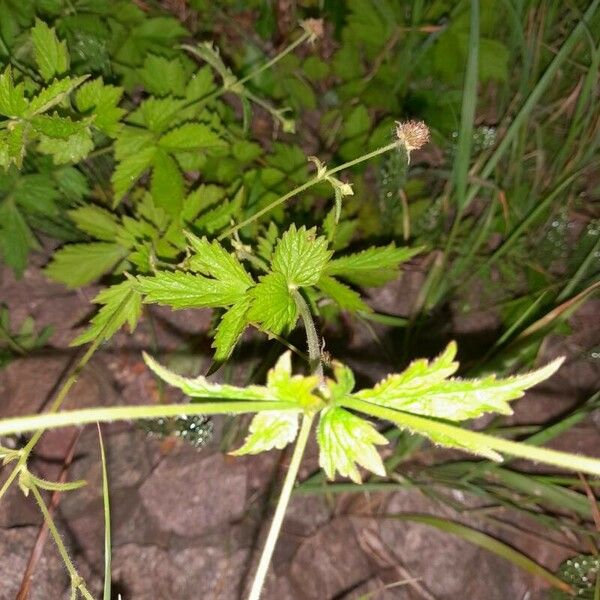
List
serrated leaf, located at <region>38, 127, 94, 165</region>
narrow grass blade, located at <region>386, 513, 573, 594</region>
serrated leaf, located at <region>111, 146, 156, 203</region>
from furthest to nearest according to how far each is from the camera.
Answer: narrow grass blade, located at <region>386, 513, 573, 594</region> < serrated leaf, located at <region>111, 146, 156, 203</region> < serrated leaf, located at <region>38, 127, 94, 165</region>

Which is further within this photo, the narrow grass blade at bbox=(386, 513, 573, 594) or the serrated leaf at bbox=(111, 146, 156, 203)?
the narrow grass blade at bbox=(386, 513, 573, 594)

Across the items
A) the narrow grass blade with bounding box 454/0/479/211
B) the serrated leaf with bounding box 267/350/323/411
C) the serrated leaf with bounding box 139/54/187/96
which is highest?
the narrow grass blade with bounding box 454/0/479/211

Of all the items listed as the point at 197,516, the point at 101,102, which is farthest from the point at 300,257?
the point at 197,516

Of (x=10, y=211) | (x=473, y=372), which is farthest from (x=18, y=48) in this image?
(x=473, y=372)

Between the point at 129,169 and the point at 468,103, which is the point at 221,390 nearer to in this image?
the point at 129,169

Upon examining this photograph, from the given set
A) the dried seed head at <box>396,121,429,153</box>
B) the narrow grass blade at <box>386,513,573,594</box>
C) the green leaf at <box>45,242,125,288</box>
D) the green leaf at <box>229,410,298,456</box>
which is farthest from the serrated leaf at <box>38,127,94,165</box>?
the narrow grass blade at <box>386,513,573,594</box>

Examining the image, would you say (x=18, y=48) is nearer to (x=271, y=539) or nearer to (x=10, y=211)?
(x=10, y=211)

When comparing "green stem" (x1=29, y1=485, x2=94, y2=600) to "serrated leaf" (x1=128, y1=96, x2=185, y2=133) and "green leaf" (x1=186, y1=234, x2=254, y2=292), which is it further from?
"serrated leaf" (x1=128, y1=96, x2=185, y2=133)
